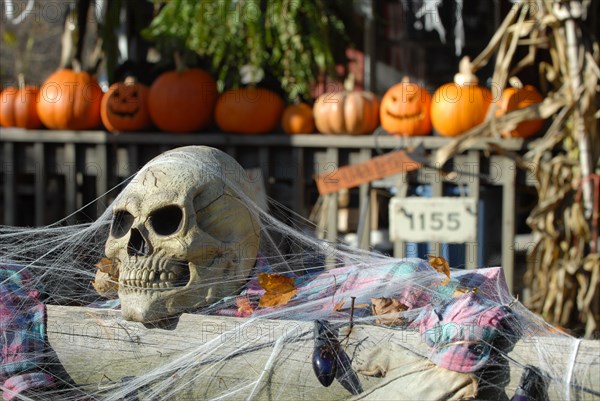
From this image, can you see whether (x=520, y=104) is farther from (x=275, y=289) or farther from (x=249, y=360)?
(x=249, y=360)

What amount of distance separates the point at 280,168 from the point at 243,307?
14.6 ft

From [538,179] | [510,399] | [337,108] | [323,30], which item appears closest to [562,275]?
[538,179]

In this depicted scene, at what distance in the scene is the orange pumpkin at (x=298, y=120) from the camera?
728 centimetres

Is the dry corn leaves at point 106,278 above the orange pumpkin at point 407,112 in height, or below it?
below

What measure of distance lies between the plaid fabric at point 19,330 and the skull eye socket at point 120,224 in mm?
339

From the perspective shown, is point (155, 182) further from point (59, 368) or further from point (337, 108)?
point (337, 108)

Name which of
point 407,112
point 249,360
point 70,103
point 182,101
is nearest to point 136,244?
point 249,360

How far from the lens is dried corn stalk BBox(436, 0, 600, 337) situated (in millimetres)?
6227

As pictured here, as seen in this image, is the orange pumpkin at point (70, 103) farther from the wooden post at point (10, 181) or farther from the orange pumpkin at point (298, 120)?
the orange pumpkin at point (298, 120)

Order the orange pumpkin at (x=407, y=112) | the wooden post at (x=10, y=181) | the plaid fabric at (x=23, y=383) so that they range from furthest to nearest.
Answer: the wooden post at (x=10, y=181) → the orange pumpkin at (x=407, y=112) → the plaid fabric at (x=23, y=383)

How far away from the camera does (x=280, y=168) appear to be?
738cm

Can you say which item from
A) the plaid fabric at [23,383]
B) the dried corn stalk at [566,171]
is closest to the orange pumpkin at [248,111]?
the dried corn stalk at [566,171]

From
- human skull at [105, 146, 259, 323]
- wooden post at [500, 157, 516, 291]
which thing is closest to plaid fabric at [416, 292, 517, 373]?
human skull at [105, 146, 259, 323]

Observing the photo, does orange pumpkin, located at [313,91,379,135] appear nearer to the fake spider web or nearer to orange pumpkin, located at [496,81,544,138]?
orange pumpkin, located at [496,81,544,138]
